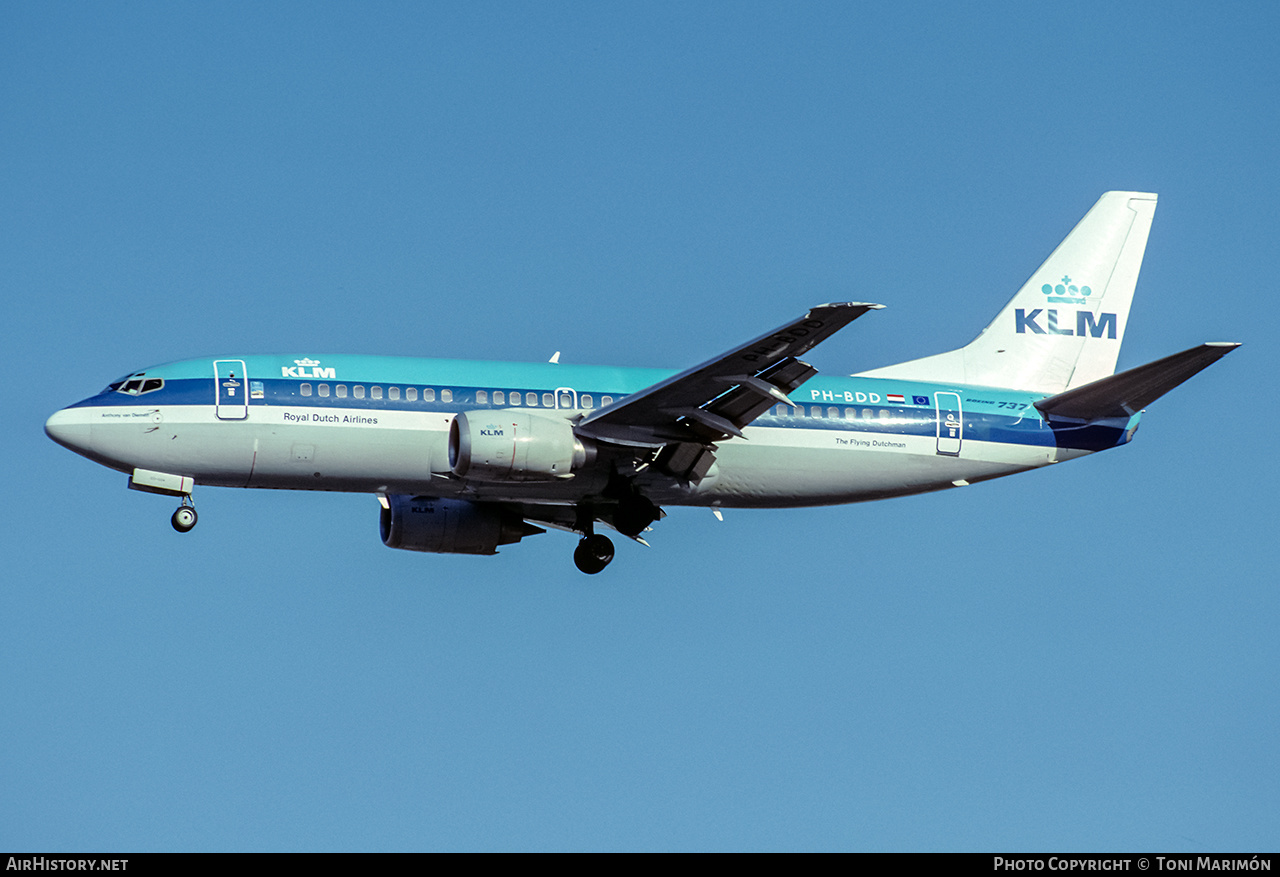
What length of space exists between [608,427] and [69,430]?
34.7 feet

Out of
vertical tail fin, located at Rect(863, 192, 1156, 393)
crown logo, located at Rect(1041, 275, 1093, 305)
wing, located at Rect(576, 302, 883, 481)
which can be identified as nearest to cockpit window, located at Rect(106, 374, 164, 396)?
wing, located at Rect(576, 302, 883, 481)

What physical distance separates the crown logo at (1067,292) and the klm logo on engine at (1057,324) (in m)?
0.36

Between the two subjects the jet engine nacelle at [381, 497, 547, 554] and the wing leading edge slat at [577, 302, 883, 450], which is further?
the jet engine nacelle at [381, 497, 547, 554]

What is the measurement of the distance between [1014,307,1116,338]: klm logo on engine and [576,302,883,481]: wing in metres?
9.21

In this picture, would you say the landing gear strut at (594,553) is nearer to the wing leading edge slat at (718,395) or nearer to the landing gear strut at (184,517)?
the wing leading edge slat at (718,395)

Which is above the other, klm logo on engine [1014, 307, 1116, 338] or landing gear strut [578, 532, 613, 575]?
klm logo on engine [1014, 307, 1116, 338]

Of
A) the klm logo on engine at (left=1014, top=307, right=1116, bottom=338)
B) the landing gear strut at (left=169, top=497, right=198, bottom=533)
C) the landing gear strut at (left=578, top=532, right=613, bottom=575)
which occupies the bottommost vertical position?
the landing gear strut at (left=578, top=532, right=613, bottom=575)

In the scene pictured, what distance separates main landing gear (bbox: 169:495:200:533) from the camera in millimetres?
32906

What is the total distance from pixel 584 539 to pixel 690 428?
4.57 m

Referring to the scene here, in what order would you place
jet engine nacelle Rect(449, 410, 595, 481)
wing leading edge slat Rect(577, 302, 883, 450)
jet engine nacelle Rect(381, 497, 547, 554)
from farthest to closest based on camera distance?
jet engine nacelle Rect(381, 497, 547, 554)
jet engine nacelle Rect(449, 410, 595, 481)
wing leading edge slat Rect(577, 302, 883, 450)

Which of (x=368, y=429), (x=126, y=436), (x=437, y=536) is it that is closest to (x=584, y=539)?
(x=437, y=536)

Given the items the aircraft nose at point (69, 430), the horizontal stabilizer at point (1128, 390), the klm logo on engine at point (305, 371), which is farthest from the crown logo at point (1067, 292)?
the aircraft nose at point (69, 430)

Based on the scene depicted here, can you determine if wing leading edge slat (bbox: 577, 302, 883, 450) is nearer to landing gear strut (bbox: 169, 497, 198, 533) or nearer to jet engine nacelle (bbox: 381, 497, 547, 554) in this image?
jet engine nacelle (bbox: 381, 497, 547, 554)
